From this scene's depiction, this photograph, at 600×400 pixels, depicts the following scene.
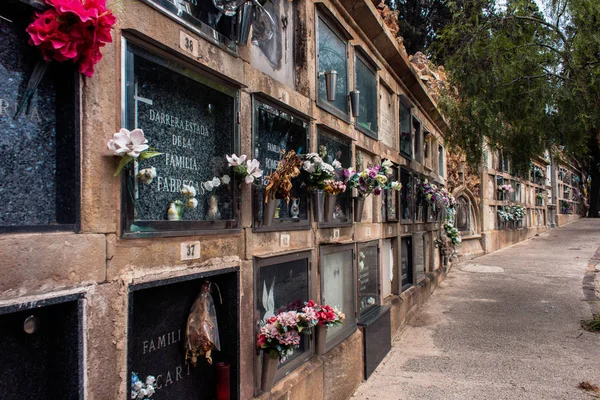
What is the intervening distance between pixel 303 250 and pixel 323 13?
2.33 m

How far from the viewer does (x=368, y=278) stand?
5.65 metres

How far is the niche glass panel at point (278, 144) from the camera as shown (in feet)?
10.7

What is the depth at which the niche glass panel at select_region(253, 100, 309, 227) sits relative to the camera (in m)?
3.26

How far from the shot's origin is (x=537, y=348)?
5.62 metres

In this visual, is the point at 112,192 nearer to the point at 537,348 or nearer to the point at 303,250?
the point at 303,250

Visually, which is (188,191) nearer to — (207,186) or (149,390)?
(207,186)

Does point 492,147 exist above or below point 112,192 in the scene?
above

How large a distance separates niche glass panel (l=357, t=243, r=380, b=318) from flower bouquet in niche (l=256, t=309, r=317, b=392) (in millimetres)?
2164

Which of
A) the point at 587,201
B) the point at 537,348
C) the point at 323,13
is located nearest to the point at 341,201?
the point at 323,13

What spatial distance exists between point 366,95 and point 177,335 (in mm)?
4194

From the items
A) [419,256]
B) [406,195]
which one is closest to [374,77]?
[406,195]

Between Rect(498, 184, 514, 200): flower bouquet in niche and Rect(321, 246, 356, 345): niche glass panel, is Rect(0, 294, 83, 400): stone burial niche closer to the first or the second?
Rect(321, 246, 356, 345): niche glass panel

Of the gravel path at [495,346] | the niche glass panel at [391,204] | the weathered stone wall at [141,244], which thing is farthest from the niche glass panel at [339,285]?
the niche glass panel at [391,204]

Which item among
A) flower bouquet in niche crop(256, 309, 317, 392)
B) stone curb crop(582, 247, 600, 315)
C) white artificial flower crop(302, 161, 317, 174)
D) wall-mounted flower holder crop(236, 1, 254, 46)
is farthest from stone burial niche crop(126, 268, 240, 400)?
stone curb crop(582, 247, 600, 315)
